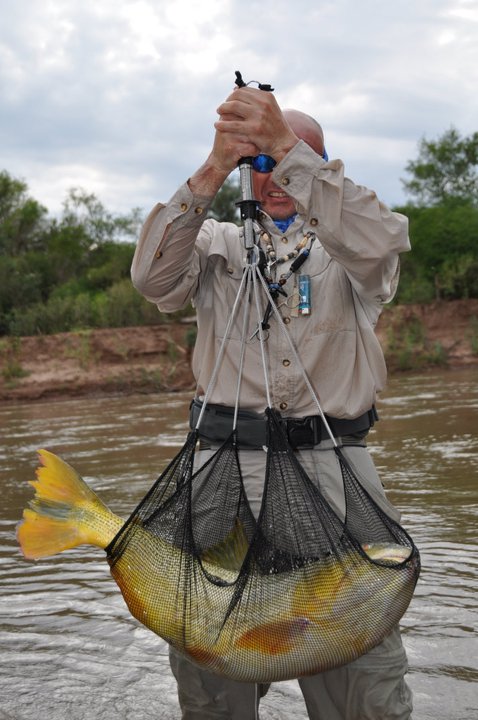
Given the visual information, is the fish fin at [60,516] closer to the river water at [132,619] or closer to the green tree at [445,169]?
the river water at [132,619]

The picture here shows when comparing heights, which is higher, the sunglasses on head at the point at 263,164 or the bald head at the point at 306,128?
the bald head at the point at 306,128

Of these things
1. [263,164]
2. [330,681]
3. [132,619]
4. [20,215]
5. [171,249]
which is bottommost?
[132,619]

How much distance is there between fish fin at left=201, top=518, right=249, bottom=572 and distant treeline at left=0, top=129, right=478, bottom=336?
2755 cm

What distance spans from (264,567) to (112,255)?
4339cm

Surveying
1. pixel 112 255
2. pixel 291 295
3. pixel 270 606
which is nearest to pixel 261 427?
pixel 291 295

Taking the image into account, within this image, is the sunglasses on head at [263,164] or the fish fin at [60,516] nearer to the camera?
the fish fin at [60,516]

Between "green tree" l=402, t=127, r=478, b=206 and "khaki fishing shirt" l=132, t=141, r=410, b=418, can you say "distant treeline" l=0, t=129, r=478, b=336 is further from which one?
"khaki fishing shirt" l=132, t=141, r=410, b=418

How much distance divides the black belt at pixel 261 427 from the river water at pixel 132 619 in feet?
4.17

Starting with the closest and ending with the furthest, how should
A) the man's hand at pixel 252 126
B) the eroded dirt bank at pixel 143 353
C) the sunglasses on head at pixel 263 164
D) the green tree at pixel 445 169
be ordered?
1. the man's hand at pixel 252 126
2. the sunglasses on head at pixel 263 164
3. the eroded dirt bank at pixel 143 353
4. the green tree at pixel 445 169

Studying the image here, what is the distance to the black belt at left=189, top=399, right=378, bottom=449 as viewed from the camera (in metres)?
3.08

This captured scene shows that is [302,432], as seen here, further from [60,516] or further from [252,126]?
[252,126]

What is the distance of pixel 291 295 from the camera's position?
125 inches

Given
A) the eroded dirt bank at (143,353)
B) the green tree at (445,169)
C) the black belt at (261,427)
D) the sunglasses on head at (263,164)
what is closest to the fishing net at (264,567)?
the black belt at (261,427)

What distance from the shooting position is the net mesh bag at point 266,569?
2.52 meters
